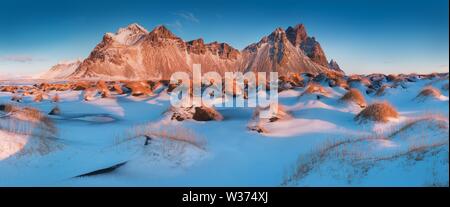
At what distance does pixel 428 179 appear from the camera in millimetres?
5801

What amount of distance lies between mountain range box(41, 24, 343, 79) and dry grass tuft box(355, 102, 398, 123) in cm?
10861

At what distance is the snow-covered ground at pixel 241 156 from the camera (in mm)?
6836

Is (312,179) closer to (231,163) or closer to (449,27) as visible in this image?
(231,163)

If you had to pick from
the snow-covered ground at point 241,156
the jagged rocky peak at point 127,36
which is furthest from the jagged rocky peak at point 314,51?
the snow-covered ground at point 241,156

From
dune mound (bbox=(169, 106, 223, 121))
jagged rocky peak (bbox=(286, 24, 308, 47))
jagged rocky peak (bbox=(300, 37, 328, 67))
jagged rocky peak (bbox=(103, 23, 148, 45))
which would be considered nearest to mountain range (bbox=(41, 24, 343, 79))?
jagged rocky peak (bbox=(103, 23, 148, 45))

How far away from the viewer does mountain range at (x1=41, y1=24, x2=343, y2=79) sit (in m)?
132

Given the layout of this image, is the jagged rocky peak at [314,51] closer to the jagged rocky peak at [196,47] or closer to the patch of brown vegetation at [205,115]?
the jagged rocky peak at [196,47]

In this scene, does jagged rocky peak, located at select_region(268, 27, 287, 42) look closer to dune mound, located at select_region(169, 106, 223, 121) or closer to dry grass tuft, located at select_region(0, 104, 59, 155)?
dune mound, located at select_region(169, 106, 223, 121)

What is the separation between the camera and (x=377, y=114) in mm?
14039

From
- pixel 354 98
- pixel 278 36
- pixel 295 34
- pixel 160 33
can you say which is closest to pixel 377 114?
pixel 354 98

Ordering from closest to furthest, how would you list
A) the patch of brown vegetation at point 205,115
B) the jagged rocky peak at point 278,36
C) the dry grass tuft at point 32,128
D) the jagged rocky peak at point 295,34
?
the dry grass tuft at point 32,128 → the patch of brown vegetation at point 205,115 → the jagged rocky peak at point 278,36 → the jagged rocky peak at point 295,34

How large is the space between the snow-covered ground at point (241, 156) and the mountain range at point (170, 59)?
110 metres
